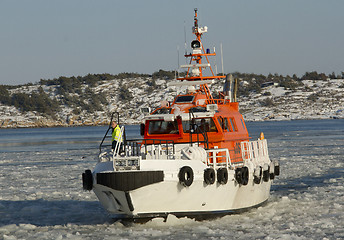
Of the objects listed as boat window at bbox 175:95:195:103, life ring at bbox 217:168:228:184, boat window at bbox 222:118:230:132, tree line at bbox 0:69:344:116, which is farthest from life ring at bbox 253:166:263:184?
tree line at bbox 0:69:344:116

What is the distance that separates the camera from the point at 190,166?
41.3ft

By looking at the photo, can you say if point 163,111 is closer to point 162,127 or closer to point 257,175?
point 162,127

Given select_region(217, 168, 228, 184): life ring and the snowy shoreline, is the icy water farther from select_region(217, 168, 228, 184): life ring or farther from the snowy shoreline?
the snowy shoreline

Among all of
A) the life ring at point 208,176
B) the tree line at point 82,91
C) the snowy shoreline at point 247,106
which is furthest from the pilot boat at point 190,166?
A: the tree line at point 82,91

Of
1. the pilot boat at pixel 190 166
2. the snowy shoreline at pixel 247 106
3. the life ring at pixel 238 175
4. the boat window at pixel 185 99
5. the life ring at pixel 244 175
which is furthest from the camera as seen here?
the snowy shoreline at pixel 247 106

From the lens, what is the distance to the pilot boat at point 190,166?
12.2 metres

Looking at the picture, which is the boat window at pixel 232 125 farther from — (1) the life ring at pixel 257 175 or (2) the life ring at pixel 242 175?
(2) the life ring at pixel 242 175

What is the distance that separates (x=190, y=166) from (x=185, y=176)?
0.32 m

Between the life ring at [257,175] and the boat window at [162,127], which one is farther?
the boat window at [162,127]

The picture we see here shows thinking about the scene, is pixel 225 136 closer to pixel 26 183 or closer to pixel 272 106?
pixel 26 183

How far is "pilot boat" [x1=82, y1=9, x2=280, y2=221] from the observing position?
482 inches

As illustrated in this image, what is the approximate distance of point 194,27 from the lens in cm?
1720

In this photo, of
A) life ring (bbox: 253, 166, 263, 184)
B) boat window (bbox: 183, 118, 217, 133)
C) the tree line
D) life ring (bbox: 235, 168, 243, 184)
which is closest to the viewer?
life ring (bbox: 235, 168, 243, 184)

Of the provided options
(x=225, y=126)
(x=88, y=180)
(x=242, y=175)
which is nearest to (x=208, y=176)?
(x=242, y=175)
